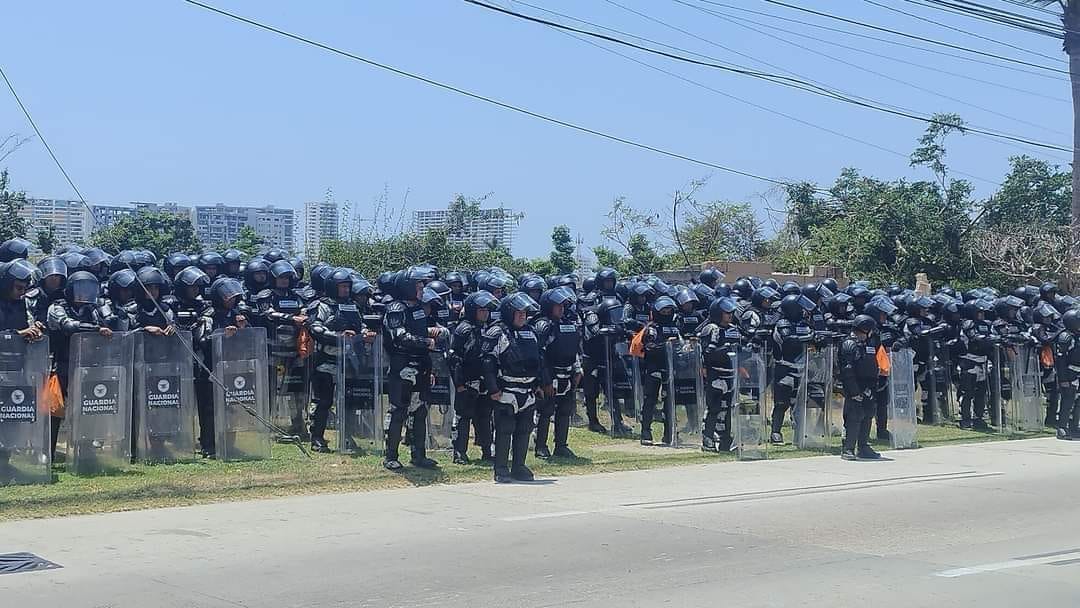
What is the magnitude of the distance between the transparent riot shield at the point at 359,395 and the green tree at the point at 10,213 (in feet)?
50.6

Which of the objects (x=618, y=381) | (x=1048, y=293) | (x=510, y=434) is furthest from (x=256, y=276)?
(x=1048, y=293)

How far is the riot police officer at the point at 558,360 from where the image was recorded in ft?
46.6

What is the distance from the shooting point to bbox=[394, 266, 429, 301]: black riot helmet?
1316 centimetres

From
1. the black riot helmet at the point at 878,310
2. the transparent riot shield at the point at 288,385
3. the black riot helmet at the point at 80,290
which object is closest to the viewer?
the black riot helmet at the point at 80,290

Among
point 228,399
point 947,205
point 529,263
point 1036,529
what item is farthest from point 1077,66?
point 228,399

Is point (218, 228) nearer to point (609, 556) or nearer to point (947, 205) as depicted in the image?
point (947, 205)

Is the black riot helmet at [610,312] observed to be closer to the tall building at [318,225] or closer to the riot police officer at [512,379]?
the riot police officer at [512,379]

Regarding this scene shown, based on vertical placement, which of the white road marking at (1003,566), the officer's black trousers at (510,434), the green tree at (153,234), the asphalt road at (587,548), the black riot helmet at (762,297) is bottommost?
the white road marking at (1003,566)

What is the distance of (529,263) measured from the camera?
35.3 m

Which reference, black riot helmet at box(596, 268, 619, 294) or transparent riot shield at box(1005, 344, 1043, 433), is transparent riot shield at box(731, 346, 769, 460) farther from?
transparent riot shield at box(1005, 344, 1043, 433)

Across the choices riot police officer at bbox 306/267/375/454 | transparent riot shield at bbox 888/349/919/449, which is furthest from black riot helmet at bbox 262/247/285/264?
transparent riot shield at bbox 888/349/919/449

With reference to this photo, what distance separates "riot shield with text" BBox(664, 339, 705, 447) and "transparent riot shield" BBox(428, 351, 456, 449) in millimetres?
3168

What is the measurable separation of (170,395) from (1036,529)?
28.3 ft

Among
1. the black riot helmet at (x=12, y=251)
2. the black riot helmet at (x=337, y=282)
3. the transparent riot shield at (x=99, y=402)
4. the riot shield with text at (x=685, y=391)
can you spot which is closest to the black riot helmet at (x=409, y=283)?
the black riot helmet at (x=337, y=282)
